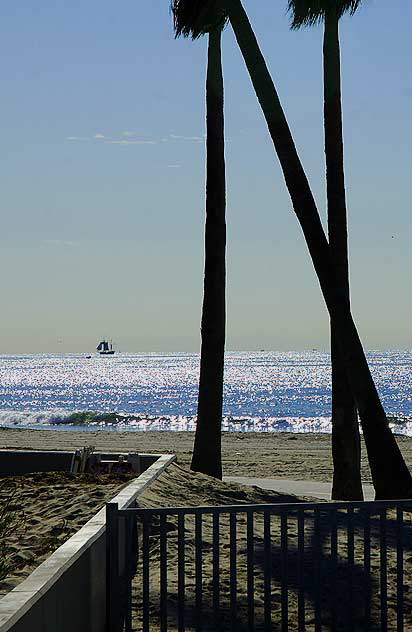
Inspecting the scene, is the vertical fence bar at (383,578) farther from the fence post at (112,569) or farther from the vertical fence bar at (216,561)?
the fence post at (112,569)

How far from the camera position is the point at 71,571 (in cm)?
604

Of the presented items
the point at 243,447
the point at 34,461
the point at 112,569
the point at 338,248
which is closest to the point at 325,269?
the point at 338,248

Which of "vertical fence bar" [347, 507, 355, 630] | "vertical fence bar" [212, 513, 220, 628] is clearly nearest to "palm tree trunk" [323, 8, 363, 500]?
"vertical fence bar" [347, 507, 355, 630]

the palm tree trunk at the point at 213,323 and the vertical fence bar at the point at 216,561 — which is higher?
the palm tree trunk at the point at 213,323

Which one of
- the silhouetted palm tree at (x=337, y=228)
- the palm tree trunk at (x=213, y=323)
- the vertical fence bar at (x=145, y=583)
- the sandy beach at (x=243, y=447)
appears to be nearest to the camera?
the vertical fence bar at (x=145, y=583)

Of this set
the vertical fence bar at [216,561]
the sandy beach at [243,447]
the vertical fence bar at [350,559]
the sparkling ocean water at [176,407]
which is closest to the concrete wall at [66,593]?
the vertical fence bar at [216,561]

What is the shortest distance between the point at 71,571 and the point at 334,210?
875 centimetres

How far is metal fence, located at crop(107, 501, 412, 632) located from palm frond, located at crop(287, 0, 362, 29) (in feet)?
22.7

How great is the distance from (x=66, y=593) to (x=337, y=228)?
8.83 meters

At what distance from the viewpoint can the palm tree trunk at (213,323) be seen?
1510 centimetres

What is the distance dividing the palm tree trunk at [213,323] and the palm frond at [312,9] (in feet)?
6.69

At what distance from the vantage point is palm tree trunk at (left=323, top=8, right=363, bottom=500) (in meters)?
13.7

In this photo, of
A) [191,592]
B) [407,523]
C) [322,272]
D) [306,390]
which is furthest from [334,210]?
[306,390]

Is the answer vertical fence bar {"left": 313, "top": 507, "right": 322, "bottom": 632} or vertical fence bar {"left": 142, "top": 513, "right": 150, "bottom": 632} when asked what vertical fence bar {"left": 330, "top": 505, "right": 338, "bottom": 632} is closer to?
vertical fence bar {"left": 313, "top": 507, "right": 322, "bottom": 632}
